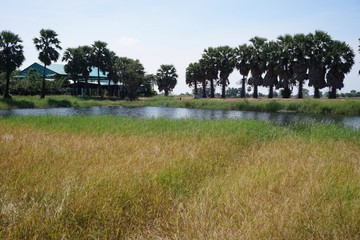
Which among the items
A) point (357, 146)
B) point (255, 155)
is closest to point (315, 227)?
point (255, 155)

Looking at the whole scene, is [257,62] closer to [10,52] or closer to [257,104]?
[257,104]

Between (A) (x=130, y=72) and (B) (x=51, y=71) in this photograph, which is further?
(B) (x=51, y=71)

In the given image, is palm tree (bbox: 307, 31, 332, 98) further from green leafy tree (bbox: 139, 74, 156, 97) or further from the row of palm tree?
green leafy tree (bbox: 139, 74, 156, 97)

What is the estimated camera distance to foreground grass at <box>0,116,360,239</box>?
422cm

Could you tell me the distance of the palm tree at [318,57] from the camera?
159 feet

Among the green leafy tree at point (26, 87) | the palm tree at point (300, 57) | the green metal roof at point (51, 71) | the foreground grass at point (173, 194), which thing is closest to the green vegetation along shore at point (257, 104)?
the palm tree at point (300, 57)

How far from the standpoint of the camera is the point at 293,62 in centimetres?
5203

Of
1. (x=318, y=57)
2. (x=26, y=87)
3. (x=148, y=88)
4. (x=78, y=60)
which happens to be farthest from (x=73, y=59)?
(x=318, y=57)

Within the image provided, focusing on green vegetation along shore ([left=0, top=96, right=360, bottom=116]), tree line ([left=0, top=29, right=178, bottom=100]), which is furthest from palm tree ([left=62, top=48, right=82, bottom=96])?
green vegetation along shore ([left=0, top=96, right=360, bottom=116])

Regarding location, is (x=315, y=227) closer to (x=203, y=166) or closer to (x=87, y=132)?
(x=203, y=166)

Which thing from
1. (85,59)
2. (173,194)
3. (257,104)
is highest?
(85,59)

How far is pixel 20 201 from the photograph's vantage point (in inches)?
199

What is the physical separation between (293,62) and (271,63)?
3.98 m

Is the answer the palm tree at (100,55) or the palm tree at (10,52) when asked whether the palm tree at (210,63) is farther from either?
the palm tree at (10,52)
